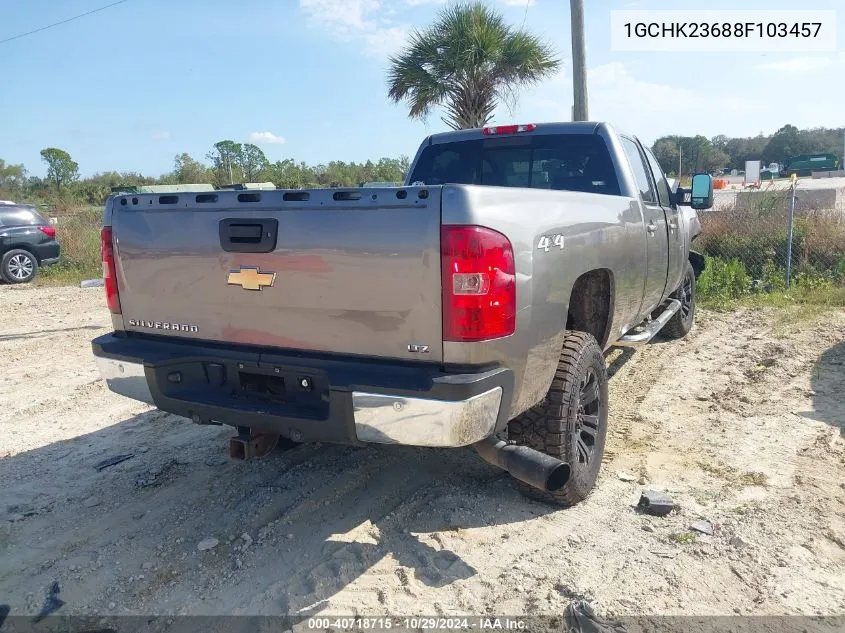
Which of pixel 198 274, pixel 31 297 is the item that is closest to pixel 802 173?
pixel 31 297

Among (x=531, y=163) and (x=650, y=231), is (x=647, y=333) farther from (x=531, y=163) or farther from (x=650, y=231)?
(x=531, y=163)

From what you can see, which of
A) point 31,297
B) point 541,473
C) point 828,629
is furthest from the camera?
point 31,297

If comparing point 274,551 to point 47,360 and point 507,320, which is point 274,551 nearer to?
point 507,320

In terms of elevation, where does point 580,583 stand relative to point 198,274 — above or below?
below

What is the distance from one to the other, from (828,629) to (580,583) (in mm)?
960

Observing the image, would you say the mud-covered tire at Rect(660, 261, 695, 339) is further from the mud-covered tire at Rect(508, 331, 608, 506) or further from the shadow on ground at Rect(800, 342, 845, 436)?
the mud-covered tire at Rect(508, 331, 608, 506)

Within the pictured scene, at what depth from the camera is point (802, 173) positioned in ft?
172

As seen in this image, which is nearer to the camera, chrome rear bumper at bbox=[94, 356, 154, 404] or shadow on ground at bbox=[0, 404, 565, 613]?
shadow on ground at bbox=[0, 404, 565, 613]

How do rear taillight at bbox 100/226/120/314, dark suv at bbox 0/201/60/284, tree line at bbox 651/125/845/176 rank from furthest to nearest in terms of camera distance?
tree line at bbox 651/125/845/176 → dark suv at bbox 0/201/60/284 → rear taillight at bbox 100/226/120/314

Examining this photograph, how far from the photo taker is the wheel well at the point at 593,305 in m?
3.84

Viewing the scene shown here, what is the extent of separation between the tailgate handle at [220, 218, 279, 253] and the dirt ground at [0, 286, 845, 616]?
149cm

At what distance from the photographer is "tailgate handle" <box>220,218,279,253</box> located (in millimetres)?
2988

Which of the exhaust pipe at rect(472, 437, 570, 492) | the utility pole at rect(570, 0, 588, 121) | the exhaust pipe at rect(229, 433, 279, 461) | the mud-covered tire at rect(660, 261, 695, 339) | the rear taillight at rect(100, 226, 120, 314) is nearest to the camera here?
the exhaust pipe at rect(472, 437, 570, 492)

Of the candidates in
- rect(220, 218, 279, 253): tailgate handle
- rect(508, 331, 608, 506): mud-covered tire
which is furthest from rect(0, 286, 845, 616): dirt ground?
rect(220, 218, 279, 253): tailgate handle
